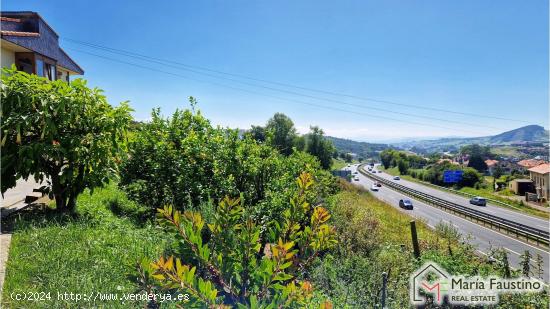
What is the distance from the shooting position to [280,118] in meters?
68.2

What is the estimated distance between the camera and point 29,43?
17.7 m

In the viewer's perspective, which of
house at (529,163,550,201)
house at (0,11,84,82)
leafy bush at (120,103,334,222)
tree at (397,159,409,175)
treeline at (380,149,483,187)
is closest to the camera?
leafy bush at (120,103,334,222)

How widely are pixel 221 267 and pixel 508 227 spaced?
29.8 metres

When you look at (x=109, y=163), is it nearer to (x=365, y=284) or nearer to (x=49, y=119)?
(x=49, y=119)

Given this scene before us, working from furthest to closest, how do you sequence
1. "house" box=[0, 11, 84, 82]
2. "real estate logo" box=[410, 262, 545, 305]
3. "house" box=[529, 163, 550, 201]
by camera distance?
"house" box=[529, 163, 550, 201] → "house" box=[0, 11, 84, 82] → "real estate logo" box=[410, 262, 545, 305]

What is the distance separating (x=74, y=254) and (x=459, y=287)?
6052 millimetres

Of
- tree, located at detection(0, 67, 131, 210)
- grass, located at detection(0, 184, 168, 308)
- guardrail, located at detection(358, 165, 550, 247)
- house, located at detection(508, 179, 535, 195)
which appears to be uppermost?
tree, located at detection(0, 67, 131, 210)

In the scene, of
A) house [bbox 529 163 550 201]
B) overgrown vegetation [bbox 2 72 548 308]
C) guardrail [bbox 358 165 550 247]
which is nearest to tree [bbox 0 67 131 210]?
overgrown vegetation [bbox 2 72 548 308]

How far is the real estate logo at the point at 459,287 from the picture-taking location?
17.0 ft

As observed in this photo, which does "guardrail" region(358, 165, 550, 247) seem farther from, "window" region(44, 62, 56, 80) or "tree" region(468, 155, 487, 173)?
"tree" region(468, 155, 487, 173)

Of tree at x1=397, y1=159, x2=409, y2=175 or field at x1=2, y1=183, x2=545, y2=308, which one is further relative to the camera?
tree at x1=397, y1=159, x2=409, y2=175

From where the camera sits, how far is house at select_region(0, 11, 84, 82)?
649 inches

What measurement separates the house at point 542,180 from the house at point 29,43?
217 ft

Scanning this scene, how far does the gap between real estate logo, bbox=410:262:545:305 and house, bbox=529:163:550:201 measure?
195 feet
